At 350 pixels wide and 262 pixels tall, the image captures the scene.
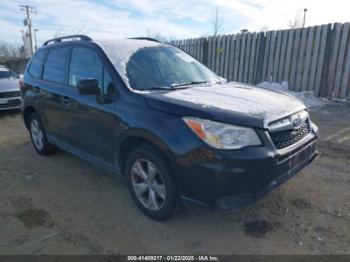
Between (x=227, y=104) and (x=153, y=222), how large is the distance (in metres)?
1.42

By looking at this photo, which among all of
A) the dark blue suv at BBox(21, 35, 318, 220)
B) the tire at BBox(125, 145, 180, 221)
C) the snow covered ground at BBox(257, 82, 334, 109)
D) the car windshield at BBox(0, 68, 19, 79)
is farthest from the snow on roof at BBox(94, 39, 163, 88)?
the car windshield at BBox(0, 68, 19, 79)

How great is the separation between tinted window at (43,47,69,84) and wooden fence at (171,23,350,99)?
7.51 m

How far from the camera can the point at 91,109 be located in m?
3.52

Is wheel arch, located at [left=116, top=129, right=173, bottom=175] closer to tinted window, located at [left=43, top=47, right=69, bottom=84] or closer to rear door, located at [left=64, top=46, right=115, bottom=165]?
rear door, located at [left=64, top=46, right=115, bottom=165]

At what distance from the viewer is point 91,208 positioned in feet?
11.2

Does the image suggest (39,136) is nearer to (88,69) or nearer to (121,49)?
(88,69)

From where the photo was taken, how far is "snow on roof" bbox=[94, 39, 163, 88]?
10.9 feet

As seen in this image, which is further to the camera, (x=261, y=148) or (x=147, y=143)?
(x=147, y=143)

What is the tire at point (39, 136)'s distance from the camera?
16.3ft

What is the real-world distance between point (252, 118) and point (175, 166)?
795 millimetres

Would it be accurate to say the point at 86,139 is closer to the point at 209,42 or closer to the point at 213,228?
the point at 213,228

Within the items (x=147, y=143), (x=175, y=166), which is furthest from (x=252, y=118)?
(x=147, y=143)

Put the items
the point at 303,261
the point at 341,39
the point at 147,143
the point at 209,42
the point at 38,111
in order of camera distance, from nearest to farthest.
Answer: the point at 303,261
the point at 147,143
the point at 38,111
the point at 341,39
the point at 209,42

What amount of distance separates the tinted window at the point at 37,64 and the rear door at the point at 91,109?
1165 mm
